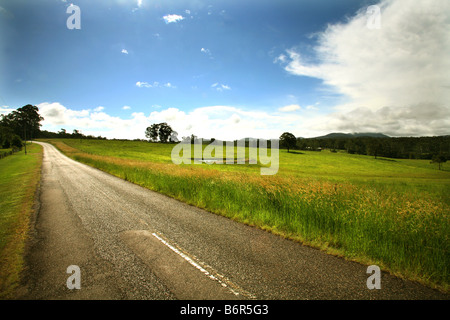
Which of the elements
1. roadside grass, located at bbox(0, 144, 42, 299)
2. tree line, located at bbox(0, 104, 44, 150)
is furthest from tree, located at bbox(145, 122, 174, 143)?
roadside grass, located at bbox(0, 144, 42, 299)

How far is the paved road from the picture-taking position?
4.02 m

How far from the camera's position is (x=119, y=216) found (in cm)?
890

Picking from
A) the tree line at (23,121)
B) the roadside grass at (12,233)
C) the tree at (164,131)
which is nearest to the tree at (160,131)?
the tree at (164,131)

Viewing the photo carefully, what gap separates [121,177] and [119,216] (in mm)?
13182

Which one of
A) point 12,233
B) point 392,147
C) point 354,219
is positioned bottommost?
point 12,233

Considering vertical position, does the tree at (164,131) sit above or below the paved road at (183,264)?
above

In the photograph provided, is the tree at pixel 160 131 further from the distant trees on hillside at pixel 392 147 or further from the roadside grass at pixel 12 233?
the roadside grass at pixel 12 233

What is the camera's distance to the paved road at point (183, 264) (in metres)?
4.02

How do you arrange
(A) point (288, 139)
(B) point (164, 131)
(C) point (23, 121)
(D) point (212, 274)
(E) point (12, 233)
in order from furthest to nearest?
(B) point (164, 131) < (C) point (23, 121) < (A) point (288, 139) < (E) point (12, 233) < (D) point (212, 274)

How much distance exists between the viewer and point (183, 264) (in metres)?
5.03

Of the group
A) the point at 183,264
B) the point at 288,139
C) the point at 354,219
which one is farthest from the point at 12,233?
the point at 288,139

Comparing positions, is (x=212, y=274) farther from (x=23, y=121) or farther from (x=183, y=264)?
(x=23, y=121)

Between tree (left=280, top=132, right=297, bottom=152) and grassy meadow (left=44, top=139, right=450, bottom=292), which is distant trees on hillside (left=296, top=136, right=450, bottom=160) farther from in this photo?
grassy meadow (left=44, top=139, right=450, bottom=292)

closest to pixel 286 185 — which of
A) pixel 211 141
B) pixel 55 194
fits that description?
pixel 55 194
